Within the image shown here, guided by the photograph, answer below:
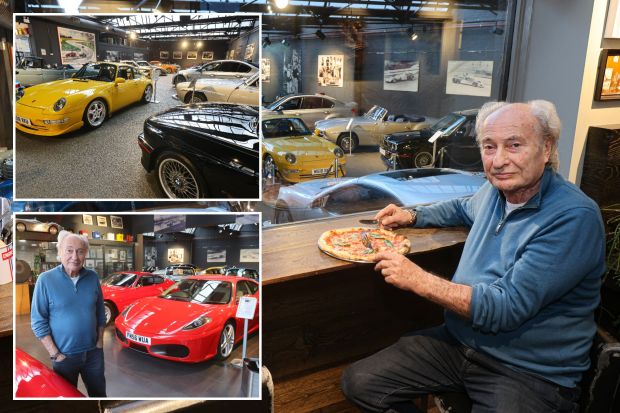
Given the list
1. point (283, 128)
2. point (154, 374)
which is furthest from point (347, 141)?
point (154, 374)

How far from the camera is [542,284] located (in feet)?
5.25

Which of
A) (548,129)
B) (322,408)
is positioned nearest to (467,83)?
(548,129)

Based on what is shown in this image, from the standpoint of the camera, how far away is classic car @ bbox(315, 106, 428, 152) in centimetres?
249

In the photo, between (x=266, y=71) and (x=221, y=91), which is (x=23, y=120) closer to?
(x=221, y=91)

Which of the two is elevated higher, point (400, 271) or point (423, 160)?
point (423, 160)

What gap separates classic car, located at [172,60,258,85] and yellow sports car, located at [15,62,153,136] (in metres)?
0.15

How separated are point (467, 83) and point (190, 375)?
2050mm

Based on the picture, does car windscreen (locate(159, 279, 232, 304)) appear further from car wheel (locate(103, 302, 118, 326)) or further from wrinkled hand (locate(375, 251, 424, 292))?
wrinkled hand (locate(375, 251, 424, 292))

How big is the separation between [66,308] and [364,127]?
5.19 feet

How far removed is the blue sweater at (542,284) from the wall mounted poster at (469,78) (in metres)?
1.11

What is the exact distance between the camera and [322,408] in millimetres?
2533

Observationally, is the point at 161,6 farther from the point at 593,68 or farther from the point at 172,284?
the point at 593,68

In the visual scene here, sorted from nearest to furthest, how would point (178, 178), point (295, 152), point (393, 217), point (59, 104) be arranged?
point (59, 104) < point (178, 178) < point (393, 217) < point (295, 152)

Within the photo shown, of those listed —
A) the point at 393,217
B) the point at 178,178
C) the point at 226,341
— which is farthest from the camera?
the point at 393,217
